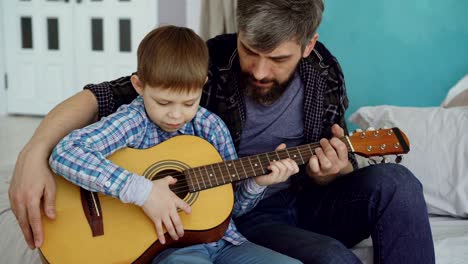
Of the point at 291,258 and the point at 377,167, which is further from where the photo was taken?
the point at 377,167

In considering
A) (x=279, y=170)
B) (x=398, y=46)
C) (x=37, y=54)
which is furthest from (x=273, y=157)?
(x=37, y=54)

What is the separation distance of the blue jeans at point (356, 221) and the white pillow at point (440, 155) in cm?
42

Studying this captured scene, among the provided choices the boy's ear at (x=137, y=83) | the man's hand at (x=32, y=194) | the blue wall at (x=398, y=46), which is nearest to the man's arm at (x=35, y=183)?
the man's hand at (x=32, y=194)

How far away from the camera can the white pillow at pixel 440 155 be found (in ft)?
5.15

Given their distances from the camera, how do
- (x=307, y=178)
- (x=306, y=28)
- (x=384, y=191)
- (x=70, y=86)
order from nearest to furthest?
(x=384, y=191) → (x=306, y=28) → (x=307, y=178) → (x=70, y=86)

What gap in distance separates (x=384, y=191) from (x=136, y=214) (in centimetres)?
57

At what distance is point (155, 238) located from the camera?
109 centimetres

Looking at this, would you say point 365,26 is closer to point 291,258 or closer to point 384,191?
point 384,191

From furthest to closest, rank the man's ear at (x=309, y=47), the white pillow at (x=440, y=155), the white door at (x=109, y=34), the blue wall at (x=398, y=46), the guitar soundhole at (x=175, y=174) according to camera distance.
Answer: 1. the white door at (x=109, y=34)
2. the blue wall at (x=398, y=46)
3. the white pillow at (x=440, y=155)
4. the man's ear at (x=309, y=47)
5. the guitar soundhole at (x=175, y=174)

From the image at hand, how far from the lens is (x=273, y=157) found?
1.22 metres

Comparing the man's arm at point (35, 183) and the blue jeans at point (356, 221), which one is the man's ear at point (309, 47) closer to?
the blue jeans at point (356, 221)

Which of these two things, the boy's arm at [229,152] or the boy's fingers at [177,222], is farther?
the boy's arm at [229,152]

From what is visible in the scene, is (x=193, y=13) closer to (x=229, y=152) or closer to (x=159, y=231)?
(x=229, y=152)

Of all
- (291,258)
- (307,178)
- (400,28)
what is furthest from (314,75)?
(400,28)
